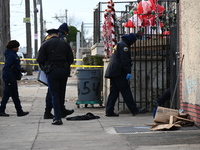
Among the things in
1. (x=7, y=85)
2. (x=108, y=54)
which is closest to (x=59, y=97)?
(x=7, y=85)

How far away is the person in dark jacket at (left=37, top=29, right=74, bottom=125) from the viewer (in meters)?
10.0

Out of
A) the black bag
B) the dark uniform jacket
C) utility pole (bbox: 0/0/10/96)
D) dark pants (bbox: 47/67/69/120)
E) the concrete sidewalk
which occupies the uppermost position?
utility pole (bbox: 0/0/10/96)

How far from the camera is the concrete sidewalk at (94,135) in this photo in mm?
7426

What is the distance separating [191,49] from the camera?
30.5 ft

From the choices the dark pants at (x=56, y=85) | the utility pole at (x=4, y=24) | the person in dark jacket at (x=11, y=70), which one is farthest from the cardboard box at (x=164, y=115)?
the utility pole at (x=4, y=24)

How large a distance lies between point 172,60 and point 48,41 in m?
2.59

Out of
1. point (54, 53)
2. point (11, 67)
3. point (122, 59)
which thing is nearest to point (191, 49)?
point (122, 59)

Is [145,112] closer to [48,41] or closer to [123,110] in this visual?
[123,110]

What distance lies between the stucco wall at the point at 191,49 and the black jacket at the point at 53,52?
219cm

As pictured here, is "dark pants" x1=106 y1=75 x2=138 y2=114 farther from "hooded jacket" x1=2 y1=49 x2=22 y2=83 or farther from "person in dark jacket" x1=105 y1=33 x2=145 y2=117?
"hooded jacket" x1=2 y1=49 x2=22 y2=83

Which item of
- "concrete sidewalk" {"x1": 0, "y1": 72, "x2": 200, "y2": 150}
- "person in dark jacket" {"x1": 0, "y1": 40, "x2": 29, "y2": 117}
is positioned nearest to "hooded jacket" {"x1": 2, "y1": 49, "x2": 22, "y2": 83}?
"person in dark jacket" {"x1": 0, "y1": 40, "x2": 29, "y2": 117}

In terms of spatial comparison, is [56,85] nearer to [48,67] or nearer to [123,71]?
[48,67]

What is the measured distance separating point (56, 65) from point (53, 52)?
0.25 m

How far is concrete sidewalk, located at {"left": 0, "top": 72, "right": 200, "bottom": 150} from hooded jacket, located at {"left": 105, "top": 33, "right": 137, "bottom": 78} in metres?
0.96
